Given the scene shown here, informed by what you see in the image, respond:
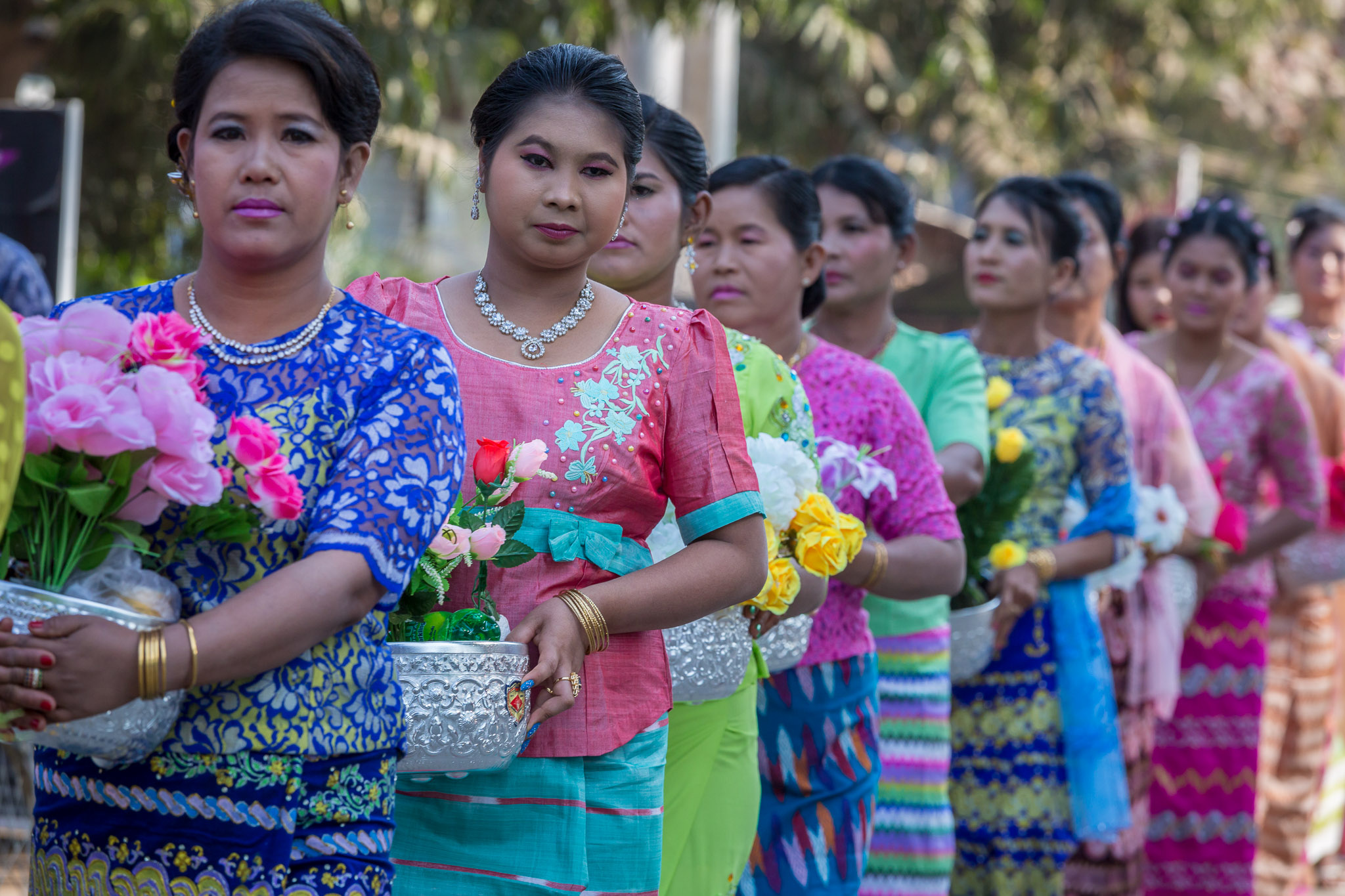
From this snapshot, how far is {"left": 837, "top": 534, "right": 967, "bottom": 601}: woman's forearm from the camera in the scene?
11.9ft

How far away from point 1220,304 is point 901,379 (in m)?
2.24

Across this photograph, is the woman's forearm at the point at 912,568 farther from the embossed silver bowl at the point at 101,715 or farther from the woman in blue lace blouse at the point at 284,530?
the embossed silver bowl at the point at 101,715

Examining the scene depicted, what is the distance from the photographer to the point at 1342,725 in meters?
7.91

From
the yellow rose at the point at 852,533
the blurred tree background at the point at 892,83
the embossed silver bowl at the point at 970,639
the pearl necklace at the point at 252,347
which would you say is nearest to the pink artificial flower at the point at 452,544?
the pearl necklace at the point at 252,347

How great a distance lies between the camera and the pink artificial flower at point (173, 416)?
6.01 feet

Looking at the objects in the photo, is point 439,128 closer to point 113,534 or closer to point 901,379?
point 901,379

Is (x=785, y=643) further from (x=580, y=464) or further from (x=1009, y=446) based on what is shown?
(x=1009, y=446)

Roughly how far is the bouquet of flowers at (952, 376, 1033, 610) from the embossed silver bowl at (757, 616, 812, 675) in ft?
4.22

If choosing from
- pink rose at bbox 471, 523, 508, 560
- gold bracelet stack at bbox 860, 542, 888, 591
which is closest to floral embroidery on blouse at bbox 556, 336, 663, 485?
pink rose at bbox 471, 523, 508, 560

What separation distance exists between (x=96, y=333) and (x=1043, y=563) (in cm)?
341

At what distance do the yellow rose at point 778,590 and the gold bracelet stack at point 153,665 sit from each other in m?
1.38

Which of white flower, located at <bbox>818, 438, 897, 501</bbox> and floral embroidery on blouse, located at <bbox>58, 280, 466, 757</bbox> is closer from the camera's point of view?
floral embroidery on blouse, located at <bbox>58, 280, 466, 757</bbox>

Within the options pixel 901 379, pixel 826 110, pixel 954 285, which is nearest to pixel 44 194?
pixel 901 379

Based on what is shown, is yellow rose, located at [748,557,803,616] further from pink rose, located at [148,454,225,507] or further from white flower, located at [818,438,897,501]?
pink rose, located at [148,454,225,507]
